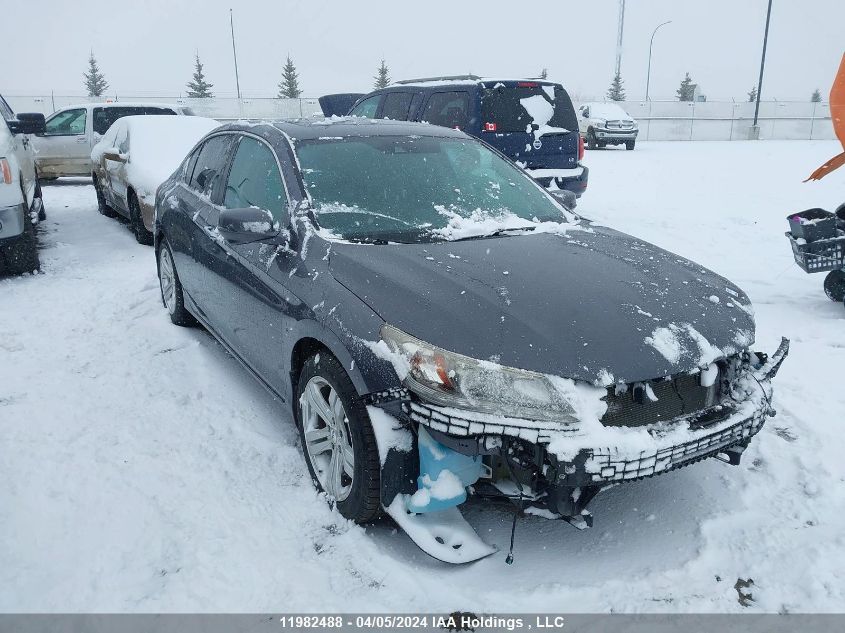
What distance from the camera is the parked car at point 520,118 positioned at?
8.91 m

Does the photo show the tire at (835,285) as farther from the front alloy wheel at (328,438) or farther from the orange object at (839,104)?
the front alloy wheel at (328,438)

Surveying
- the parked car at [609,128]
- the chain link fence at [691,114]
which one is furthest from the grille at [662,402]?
the chain link fence at [691,114]

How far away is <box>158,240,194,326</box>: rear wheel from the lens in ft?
17.0

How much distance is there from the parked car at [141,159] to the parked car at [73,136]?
3.99 m

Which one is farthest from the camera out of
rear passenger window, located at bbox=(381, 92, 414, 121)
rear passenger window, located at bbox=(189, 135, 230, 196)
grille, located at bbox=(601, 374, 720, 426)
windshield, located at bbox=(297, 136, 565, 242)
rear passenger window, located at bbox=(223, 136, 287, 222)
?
rear passenger window, located at bbox=(381, 92, 414, 121)

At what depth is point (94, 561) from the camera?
270 centimetres

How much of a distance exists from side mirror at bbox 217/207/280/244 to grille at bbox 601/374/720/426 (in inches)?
69.9

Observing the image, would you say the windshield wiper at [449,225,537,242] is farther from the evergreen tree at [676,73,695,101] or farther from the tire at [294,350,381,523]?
the evergreen tree at [676,73,695,101]

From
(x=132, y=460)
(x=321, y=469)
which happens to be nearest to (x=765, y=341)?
(x=321, y=469)

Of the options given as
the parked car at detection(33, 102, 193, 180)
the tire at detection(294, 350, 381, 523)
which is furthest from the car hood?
the parked car at detection(33, 102, 193, 180)

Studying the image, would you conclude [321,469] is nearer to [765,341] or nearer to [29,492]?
[29,492]

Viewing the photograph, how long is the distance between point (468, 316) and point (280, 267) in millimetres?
1108

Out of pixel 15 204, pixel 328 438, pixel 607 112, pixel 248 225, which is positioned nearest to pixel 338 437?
pixel 328 438
